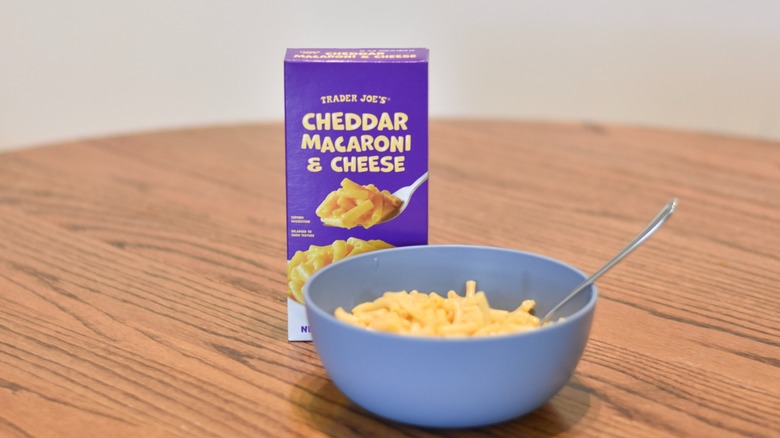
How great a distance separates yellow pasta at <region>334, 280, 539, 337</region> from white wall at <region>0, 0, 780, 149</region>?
6.70 feet

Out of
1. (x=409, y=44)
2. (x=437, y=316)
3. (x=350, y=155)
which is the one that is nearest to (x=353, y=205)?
(x=350, y=155)

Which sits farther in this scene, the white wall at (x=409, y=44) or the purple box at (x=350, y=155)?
the white wall at (x=409, y=44)

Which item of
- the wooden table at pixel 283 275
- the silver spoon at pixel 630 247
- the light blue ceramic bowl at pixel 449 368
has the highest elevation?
the silver spoon at pixel 630 247

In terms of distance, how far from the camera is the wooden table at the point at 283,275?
0.79m

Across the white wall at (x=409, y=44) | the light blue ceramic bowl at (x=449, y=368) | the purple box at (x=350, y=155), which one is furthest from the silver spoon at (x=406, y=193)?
the white wall at (x=409, y=44)

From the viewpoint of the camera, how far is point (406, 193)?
917 mm

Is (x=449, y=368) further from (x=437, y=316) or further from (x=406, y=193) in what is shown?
(x=406, y=193)

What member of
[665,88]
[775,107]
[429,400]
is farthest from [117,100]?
[429,400]

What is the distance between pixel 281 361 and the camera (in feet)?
2.89

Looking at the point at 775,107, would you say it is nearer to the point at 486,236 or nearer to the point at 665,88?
the point at 665,88

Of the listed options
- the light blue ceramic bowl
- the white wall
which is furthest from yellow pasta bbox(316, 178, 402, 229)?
the white wall

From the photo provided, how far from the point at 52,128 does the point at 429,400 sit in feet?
7.74

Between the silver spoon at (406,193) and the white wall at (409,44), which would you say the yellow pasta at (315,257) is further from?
the white wall at (409,44)

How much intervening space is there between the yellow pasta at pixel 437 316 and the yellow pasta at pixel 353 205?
0.09m
